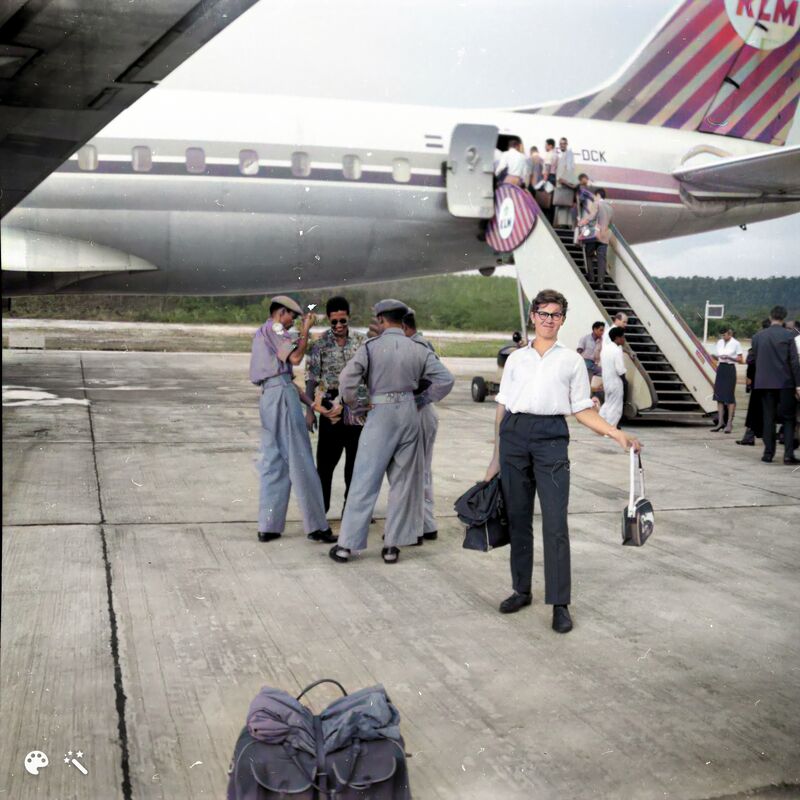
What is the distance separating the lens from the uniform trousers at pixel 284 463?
611cm

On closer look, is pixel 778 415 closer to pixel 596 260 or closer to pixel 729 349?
pixel 729 349

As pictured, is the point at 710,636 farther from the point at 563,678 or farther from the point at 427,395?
the point at 427,395

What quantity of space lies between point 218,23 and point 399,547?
3958 millimetres

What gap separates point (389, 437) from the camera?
567cm

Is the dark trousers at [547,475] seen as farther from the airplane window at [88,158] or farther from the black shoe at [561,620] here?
the airplane window at [88,158]

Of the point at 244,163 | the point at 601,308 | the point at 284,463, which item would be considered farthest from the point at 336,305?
the point at 244,163

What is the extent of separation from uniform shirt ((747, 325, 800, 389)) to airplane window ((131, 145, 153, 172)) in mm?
8922

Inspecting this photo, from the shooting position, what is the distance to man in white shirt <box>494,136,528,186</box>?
16031mm

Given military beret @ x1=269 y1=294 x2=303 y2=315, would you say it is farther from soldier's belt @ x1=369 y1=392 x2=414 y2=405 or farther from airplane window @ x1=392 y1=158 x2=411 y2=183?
airplane window @ x1=392 y1=158 x2=411 y2=183

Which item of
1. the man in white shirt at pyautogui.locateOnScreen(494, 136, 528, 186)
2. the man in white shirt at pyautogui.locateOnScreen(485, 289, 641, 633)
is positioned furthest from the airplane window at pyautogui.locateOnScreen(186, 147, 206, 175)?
the man in white shirt at pyautogui.locateOnScreen(485, 289, 641, 633)

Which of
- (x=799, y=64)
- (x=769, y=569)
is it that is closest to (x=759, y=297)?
(x=769, y=569)

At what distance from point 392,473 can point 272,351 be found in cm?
119

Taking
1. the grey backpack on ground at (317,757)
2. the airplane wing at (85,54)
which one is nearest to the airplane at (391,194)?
the airplane wing at (85,54)

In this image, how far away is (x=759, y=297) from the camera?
828cm
